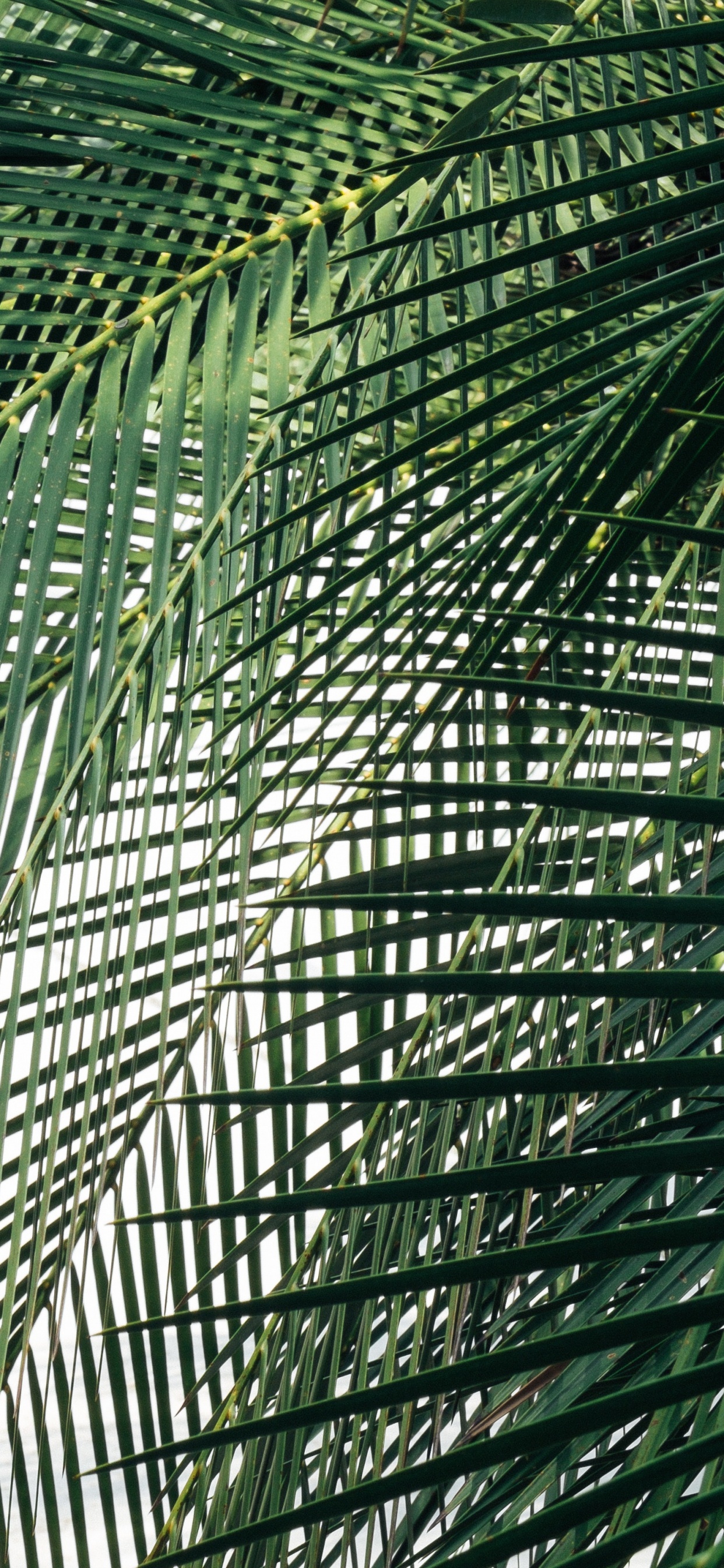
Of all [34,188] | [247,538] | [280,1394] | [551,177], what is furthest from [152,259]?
[280,1394]

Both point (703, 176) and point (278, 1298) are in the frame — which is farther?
point (703, 176)

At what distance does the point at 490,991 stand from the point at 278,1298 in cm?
5

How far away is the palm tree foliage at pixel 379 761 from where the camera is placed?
0.60 feet

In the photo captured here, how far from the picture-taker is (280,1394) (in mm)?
441

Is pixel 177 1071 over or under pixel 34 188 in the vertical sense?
under

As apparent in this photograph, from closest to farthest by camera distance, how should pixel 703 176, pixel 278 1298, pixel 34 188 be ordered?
1. pixel 278 1298
2. pixel 34 188
3. pixel 703 176

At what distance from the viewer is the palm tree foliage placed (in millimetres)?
183

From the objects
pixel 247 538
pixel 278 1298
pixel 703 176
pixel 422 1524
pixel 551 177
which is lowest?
pixel 422 1524

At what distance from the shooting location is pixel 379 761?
0.57 meters

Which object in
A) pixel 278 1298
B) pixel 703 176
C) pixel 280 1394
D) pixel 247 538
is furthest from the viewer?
pixel 703 176

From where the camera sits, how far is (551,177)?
52cm

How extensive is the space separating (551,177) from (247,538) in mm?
327

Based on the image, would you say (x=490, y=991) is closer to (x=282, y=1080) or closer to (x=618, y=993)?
(x=618, y=993)

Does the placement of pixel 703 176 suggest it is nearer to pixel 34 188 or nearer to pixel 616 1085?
pixel 34 188
